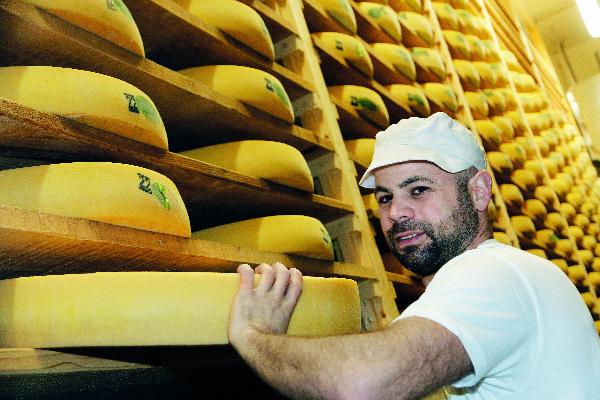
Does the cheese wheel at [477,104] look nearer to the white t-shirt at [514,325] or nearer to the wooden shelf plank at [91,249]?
the wooden shelf plank at [91,249]

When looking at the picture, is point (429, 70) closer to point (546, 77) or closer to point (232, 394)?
point (232, 394)

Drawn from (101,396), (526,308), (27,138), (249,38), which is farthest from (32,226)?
(249,38)

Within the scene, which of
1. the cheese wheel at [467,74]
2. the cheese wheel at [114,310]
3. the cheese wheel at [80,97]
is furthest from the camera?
the cheese wheel at [467,74]

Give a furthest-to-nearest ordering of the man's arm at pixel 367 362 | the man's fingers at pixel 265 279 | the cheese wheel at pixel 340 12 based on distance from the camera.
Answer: the cheese wheel at pixel 340 12
the man's fingers at pixel 265 279
the man's arm at pixel 367 362

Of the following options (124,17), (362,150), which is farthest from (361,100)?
(124,17)

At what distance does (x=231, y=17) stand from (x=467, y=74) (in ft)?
9.09

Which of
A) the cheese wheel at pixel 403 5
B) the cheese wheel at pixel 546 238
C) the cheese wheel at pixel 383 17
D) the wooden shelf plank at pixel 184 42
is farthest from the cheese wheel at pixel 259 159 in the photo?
the cheese wheel at pixel 546 238

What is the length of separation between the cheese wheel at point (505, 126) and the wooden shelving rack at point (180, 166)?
1958mm

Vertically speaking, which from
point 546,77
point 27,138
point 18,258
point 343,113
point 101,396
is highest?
point 546,77

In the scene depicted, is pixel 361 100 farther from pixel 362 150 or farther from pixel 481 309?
pixel 481 309

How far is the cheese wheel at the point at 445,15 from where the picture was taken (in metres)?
4.31

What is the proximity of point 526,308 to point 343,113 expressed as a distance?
5.37ft

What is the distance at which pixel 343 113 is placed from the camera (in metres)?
2.54

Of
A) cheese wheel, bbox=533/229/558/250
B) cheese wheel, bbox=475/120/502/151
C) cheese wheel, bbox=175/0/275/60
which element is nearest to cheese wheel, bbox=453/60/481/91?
cheese wheel, bbox=475/120/502/151
